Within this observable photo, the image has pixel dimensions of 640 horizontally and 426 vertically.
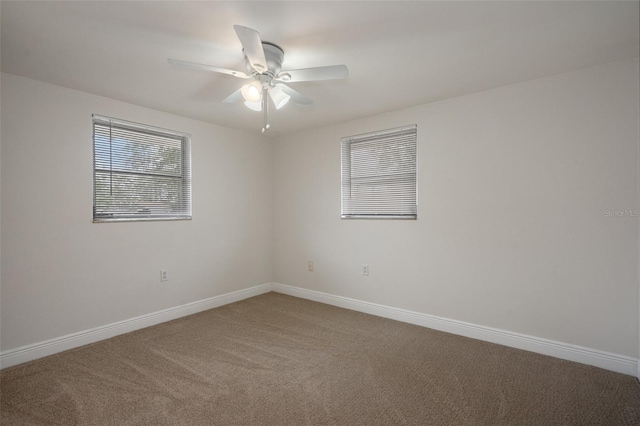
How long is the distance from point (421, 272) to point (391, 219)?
0.64m

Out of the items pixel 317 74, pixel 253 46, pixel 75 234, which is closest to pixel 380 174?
pixel 317 74

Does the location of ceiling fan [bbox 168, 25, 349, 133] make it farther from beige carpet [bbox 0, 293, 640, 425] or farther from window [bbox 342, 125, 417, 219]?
beige carpet [bbox 0, 293, 640, 425]

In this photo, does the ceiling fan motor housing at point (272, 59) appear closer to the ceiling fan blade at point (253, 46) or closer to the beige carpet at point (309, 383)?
the ceiling fan blade at point (253, 46)

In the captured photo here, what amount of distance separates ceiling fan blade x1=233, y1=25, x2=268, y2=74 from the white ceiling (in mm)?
190

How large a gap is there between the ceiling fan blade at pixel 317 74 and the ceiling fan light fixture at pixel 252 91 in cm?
18

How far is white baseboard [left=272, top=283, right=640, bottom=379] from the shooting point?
231cm

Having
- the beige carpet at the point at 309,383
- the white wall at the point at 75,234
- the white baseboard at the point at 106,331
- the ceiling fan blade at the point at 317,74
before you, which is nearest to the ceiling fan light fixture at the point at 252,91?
the ceiling fan blade at the point at 317,74

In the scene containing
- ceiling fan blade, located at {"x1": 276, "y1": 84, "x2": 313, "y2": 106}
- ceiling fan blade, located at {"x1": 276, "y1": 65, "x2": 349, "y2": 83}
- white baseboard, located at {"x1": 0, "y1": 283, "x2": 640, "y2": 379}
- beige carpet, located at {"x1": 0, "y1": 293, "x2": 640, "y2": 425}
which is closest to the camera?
beige carpet, located at {"x1": 0, "y1": 293, "x2": 640, "y2": 425}

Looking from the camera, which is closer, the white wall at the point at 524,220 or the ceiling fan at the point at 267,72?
the ceiling fan at the point at 267,72

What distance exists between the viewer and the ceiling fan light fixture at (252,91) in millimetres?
2043

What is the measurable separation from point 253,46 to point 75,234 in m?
2.37

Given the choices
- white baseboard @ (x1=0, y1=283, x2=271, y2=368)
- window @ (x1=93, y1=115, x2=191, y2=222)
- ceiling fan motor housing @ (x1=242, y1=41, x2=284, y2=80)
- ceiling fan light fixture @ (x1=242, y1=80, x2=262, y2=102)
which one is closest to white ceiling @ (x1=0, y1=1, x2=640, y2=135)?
ceiling fan motor housing @ (x1=242, y1=41, x2=284, y2=80)

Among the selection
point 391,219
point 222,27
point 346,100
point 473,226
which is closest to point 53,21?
point 222,27

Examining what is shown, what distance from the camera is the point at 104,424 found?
1.76m
